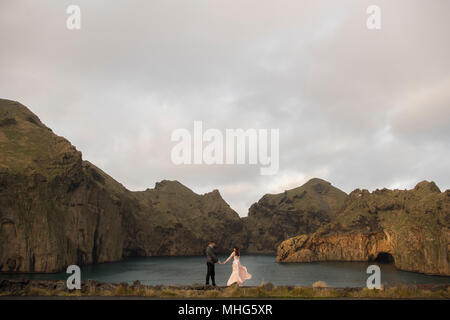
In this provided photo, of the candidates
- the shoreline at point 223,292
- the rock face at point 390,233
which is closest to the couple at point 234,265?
the shoreline at point 223,292

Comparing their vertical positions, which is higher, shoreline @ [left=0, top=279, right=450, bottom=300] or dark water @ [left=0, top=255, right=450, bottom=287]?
shoreline @ [left=0, top=279, right=450, bottom=300]

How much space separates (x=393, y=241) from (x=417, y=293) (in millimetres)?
111224

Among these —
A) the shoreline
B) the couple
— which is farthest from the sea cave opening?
the couple

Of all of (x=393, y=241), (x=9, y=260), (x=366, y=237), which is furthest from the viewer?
(x=366, y=237)

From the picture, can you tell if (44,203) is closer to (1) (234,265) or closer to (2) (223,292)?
(1) (234,265)

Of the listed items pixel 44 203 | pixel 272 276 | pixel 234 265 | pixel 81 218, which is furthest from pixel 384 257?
pixel 234 265

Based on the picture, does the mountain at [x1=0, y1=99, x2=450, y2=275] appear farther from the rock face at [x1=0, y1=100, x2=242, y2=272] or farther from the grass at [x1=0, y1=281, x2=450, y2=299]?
the grass at [x1=0, y1=281, x2=450, y2=299]

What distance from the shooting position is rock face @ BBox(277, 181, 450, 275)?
104m

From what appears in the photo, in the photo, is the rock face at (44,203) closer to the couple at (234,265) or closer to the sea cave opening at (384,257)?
the couple at (234,265)

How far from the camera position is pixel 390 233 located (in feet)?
402
